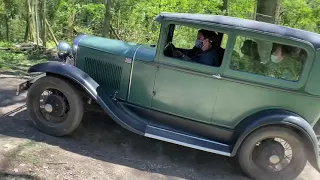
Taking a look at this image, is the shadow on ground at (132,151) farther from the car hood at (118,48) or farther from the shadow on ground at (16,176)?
the car hood at (118,48)

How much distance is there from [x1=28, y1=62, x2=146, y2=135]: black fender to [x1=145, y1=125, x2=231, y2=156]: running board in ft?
0.46

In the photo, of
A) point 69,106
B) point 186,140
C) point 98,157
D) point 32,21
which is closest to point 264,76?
point 186,140

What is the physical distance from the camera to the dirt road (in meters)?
4.01

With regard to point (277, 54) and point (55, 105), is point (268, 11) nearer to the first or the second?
point (277, 54)

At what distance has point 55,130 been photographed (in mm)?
4812

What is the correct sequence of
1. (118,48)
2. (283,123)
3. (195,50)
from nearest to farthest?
(283,123) < (195,50) < (118,48)

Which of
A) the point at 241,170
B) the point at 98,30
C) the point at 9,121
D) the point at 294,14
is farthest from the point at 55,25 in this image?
the point at 241,170

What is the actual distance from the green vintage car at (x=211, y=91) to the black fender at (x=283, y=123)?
0.01m

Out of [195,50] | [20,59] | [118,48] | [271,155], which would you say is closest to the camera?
[271,155]

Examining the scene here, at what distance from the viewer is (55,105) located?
4828mm

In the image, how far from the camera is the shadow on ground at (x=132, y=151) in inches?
178

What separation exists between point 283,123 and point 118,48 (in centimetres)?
234

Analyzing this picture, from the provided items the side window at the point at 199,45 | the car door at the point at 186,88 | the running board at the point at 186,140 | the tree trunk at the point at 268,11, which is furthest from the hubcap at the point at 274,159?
the tree trunk at the point at 268,11

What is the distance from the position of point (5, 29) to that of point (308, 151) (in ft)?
76.0
